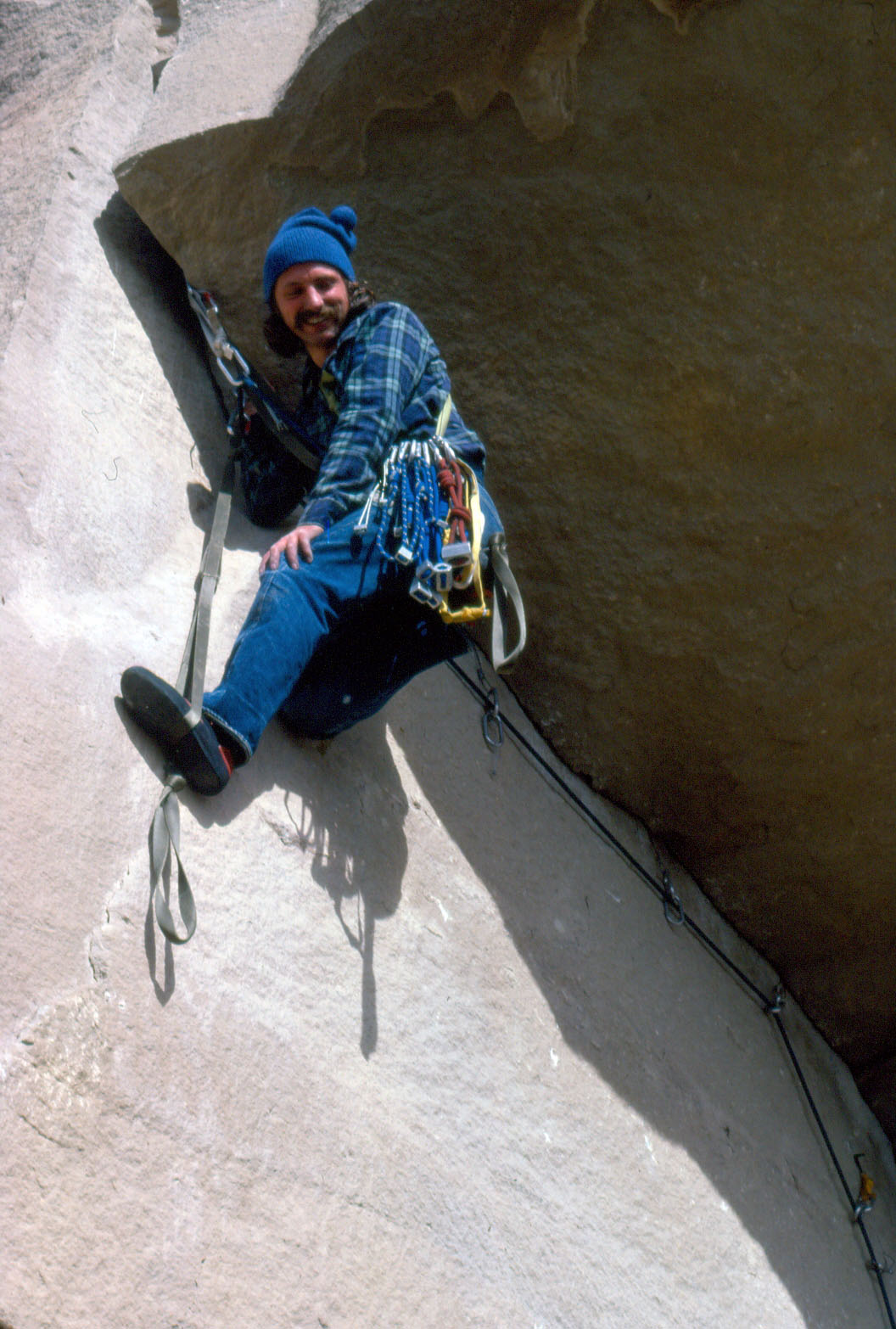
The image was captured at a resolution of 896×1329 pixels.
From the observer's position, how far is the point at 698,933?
3.30 m

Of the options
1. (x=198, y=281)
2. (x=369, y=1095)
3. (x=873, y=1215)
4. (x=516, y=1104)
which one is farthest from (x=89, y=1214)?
(x=873, y=1215)

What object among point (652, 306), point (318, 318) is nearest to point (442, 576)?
point (318, 318)

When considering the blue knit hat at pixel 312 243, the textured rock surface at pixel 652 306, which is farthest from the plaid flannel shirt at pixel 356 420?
the textured rock surface at pixel 652 306

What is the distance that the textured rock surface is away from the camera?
253 cm

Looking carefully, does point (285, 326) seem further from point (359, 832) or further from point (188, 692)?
point (359, 832)

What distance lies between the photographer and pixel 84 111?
2.80m

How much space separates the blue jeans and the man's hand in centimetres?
1

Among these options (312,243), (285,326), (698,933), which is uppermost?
(312,243)

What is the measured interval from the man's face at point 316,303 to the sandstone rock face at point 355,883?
1.09 feet

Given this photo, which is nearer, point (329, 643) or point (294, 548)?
point (294, 548)

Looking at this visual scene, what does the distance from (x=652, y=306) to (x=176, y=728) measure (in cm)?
134

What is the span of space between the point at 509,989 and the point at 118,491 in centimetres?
112

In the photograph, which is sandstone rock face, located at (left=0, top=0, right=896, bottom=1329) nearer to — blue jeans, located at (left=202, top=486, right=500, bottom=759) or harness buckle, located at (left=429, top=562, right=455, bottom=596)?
blue jeans, located at (left=202, top=486, right=500, bottom=759)

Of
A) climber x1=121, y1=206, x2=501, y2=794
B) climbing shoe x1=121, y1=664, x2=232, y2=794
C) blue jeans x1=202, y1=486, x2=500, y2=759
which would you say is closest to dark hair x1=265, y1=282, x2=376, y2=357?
climber x1=121, y1=206, x2=501, y2=794
